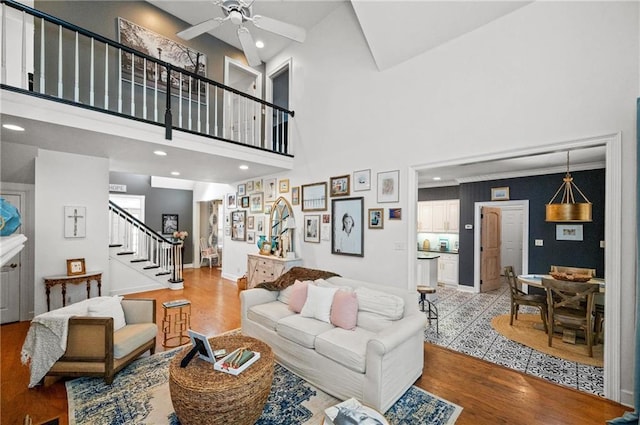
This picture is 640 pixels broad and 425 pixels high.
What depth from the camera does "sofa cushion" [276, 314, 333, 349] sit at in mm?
2715

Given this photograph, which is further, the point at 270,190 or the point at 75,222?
the point at 270,190

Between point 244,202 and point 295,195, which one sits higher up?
point 295,195

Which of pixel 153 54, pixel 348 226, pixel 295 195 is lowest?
pixel 348 226

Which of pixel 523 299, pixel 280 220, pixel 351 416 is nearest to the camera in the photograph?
pixel 351 416

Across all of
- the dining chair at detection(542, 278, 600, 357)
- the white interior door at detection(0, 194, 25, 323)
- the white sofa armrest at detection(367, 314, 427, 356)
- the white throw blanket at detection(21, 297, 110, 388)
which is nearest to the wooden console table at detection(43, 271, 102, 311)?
the white interior door at detection(0, 194, 25, 323)

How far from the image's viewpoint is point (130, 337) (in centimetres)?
280

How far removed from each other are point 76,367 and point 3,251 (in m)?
2.06

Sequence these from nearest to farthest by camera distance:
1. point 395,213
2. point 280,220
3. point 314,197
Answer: point 395,213 → point 314,197 → point 280,220

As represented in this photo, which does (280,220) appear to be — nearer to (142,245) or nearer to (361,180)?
(361,180)

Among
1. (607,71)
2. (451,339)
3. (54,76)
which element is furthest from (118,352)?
(607,71)

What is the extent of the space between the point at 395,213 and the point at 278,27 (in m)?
2.80

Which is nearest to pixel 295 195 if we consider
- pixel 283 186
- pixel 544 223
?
pixel 283 186

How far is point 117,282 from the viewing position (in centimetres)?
580

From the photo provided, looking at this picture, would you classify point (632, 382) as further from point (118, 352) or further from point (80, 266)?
point (80, 266)
